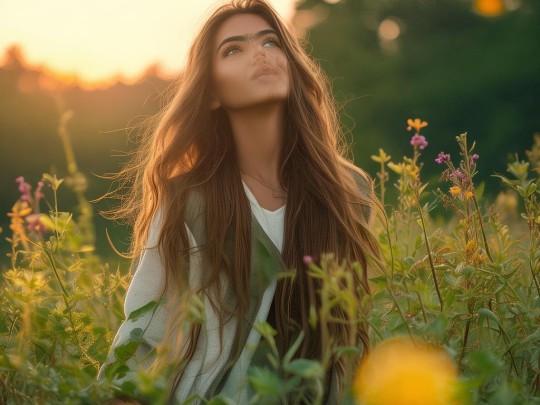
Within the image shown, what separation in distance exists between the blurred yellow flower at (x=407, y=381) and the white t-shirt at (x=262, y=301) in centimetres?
53

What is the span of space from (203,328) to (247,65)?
74cm

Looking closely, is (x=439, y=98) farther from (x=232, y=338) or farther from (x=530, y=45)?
(x=232, y=338)

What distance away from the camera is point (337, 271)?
131 cm

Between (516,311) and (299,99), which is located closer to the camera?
(516,311)

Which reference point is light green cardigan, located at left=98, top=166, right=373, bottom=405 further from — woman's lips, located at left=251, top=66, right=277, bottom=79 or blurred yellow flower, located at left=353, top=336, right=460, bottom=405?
blurred yellow flower, located at left=353, top=336, right=460, bottom=405

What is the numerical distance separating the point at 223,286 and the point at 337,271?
1.07 metres

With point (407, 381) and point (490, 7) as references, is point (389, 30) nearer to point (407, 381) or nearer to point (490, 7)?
point (490, 7)

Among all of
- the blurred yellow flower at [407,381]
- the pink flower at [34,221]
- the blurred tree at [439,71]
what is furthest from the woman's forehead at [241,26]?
the blurred tree at [439,71]

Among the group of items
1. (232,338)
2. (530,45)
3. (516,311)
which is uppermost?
(530,45)

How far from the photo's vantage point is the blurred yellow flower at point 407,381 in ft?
4.19

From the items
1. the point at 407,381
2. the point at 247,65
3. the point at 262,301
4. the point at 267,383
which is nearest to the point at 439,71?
the point at 247,65

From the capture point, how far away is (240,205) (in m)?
2.41

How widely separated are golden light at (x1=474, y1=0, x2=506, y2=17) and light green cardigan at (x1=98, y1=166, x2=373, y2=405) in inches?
804

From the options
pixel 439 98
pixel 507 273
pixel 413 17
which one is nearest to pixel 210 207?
pixel 507 273
